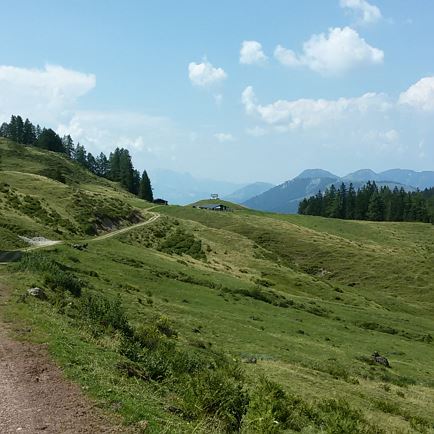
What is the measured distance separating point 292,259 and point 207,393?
94622 mm

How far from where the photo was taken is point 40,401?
44.1 ft

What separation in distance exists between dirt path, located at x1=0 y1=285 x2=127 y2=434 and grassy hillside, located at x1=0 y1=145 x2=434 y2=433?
0.57 metres

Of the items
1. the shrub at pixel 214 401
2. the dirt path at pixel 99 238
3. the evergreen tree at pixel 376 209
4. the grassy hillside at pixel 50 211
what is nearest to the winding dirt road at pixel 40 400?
the shrub at pixel 214 401

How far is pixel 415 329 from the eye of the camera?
5838 centimetres

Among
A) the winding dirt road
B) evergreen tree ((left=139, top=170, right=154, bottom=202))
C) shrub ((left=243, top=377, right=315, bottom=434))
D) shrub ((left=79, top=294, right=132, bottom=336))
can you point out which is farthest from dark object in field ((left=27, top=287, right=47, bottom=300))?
evergreen tree ((left=139, top=170, right=154, bottom=202))

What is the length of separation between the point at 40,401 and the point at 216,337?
69.2 ft

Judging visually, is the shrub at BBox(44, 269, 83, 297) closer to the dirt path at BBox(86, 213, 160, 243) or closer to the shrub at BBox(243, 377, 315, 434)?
the shrub at BBox(243, 377, 315, 434)

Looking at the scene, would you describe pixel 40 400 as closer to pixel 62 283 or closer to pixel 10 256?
pixel 62 283

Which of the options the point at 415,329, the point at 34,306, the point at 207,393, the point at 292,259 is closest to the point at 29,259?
the point at 34,306

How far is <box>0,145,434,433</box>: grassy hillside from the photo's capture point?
630 inches

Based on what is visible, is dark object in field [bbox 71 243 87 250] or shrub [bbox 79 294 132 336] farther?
dark object in field [bbox 71 243 87 250]

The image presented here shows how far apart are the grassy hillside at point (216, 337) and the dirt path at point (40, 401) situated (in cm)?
57

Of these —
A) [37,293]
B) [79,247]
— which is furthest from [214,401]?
[79,247]

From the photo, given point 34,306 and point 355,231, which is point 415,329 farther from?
point 355,231
